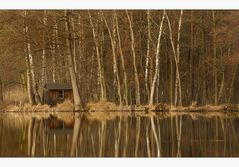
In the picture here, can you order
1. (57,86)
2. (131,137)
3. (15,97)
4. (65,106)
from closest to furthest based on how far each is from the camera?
(131,137) → (65,106) → (57,86) → (15,97)

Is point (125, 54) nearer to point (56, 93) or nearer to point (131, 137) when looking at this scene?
point (56, 93)

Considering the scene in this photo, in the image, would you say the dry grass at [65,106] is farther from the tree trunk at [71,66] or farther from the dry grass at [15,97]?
the dry grass at [15,97]

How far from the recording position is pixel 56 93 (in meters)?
21.2

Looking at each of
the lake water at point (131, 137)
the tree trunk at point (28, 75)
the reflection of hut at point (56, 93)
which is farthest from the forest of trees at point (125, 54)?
the lake water at point (131, 137)

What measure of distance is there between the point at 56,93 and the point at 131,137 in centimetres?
785

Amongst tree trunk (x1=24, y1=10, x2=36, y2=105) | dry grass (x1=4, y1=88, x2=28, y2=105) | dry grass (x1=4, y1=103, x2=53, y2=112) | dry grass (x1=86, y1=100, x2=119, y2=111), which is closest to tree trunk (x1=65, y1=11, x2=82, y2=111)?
dry grass (x1=86, y1=100, x2=119, y2=111)

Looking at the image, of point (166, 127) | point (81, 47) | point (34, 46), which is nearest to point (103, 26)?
point (81, 47)

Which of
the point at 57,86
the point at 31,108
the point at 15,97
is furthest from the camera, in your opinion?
the point at 15,97

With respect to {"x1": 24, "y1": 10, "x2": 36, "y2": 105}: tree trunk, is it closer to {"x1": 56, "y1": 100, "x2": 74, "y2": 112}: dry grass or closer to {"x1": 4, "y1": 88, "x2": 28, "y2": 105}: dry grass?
{"x1": 4, "y1": 88, "x2": 28, "y2": 105}: dry grass

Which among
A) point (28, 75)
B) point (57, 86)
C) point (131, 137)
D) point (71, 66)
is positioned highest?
point (71, 66)

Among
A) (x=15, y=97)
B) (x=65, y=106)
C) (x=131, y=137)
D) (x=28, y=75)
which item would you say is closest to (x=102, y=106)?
(x=65, y=106)

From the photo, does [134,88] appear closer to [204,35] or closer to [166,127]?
[204,35]

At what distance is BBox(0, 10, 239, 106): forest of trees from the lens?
20.4 metres

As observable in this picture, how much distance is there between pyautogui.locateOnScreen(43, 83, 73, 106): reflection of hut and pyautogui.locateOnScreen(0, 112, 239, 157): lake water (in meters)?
2.60
